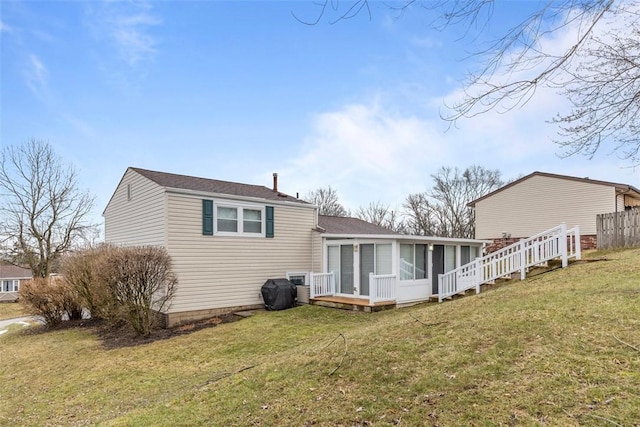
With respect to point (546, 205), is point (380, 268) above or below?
below

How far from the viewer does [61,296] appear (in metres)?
12.6

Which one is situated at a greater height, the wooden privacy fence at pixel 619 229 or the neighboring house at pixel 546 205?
the neighboring house at pixel 546 205

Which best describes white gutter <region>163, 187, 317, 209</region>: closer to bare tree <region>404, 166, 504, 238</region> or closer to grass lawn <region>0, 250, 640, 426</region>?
grass lawn <region>0, 250, 640, 426</region>

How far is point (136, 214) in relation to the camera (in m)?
12.4

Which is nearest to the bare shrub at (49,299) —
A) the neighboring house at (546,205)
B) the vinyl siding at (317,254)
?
the vinyl siding at (317,254)

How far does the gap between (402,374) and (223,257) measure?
850cm

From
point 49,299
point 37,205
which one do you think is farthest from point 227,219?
point 37,205

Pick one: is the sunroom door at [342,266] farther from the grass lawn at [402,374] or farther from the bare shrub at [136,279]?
the bare shrub at [136,279]

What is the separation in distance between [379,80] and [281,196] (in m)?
7.92

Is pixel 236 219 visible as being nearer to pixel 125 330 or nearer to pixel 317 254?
pixel 317 254

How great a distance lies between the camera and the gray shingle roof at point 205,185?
11742 millimetres

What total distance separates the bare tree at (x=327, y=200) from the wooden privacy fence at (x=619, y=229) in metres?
26.6

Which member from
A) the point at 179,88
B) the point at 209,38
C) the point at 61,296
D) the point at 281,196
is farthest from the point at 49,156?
the point at 209,38

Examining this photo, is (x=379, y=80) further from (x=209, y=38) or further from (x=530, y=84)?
(x=530, y=84)
